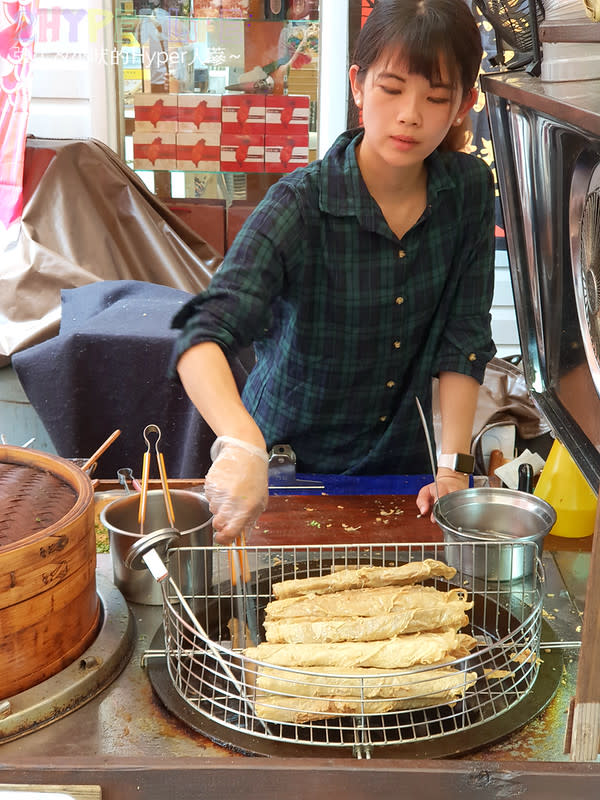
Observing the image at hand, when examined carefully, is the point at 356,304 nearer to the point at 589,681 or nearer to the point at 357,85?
the point at 357,85

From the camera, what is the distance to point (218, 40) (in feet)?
14.6

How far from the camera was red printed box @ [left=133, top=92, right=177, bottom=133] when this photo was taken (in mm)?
4543

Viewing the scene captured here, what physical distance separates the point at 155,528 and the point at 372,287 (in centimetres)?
78

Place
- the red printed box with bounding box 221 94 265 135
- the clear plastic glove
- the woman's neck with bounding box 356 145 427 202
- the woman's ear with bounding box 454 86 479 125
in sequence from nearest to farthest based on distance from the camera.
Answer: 1. the clear plastic glove
2. the woman's ear with bounding box 454 86 479 125
3. the woman's neck with bounding box 356 145 427 202
4. the red printed box with bounding box 221 94 265 135

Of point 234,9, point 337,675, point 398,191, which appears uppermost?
point 234,9

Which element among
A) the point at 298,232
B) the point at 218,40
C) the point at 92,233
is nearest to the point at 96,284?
the point at 92,233

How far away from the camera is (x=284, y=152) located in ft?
15.3

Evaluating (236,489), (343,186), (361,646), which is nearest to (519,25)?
(343,186)

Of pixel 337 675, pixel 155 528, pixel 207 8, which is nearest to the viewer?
pixel 337 675

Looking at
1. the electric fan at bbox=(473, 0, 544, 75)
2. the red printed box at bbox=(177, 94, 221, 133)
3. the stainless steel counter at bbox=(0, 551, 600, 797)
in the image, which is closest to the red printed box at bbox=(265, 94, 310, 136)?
the red printed box at bbox=(177, 94, 221, 133)

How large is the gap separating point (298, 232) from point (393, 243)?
0.80ft

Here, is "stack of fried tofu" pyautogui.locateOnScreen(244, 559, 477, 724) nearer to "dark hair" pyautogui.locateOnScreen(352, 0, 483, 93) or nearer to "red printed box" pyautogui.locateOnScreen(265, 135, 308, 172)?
"dark hair" pyautogui.locateOnScreen(352, 0, 483, 93)

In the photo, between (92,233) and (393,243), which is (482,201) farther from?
(92,233)

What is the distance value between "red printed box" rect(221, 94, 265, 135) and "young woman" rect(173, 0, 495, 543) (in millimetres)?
2815
